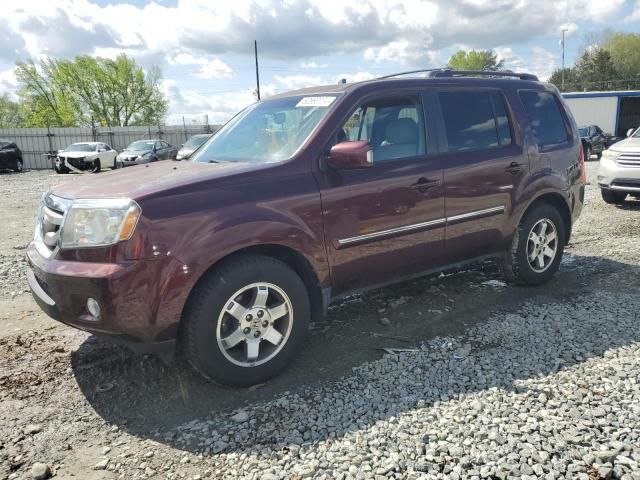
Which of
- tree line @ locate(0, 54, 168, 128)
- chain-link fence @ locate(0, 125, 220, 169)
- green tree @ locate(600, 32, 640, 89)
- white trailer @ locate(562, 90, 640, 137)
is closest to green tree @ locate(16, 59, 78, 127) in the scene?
tree line @ locate(0, 54, 168, 128)

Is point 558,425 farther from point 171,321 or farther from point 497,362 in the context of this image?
point 171,321

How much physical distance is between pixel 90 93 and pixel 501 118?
67.9m

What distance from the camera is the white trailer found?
35.4m

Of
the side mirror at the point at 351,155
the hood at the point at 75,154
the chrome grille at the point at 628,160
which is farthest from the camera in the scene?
the hood at the point at 75,154

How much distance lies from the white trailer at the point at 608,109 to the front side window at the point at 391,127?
35644 mm

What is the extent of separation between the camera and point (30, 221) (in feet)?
31.9

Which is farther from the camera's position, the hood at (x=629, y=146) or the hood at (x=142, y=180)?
the hood at (x=629, y=146)

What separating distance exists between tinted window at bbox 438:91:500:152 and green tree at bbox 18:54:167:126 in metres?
65.5

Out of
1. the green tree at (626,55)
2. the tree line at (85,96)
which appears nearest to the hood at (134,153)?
the tree line at (85,96)

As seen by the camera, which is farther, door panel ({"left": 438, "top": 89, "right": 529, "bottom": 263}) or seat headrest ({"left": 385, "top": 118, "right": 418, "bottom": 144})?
door panel ({"left": 438, "top": 89, "right": 529, "bottom": 263})

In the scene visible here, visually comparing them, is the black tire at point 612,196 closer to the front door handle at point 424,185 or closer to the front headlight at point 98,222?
the front door handle at point 424,185

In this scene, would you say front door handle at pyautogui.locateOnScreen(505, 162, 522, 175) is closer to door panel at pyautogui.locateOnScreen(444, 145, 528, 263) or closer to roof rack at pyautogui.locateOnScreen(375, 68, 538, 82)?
door panel at pyautogui.locateOnScreen(444, 145, 528, 263)

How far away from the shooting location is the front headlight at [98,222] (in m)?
2.94

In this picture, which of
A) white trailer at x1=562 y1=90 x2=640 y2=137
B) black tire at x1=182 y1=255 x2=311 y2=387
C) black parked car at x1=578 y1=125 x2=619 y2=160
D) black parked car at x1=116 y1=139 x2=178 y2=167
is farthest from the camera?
white trailer at x1=562 y1=90 x2=640 y2=137
